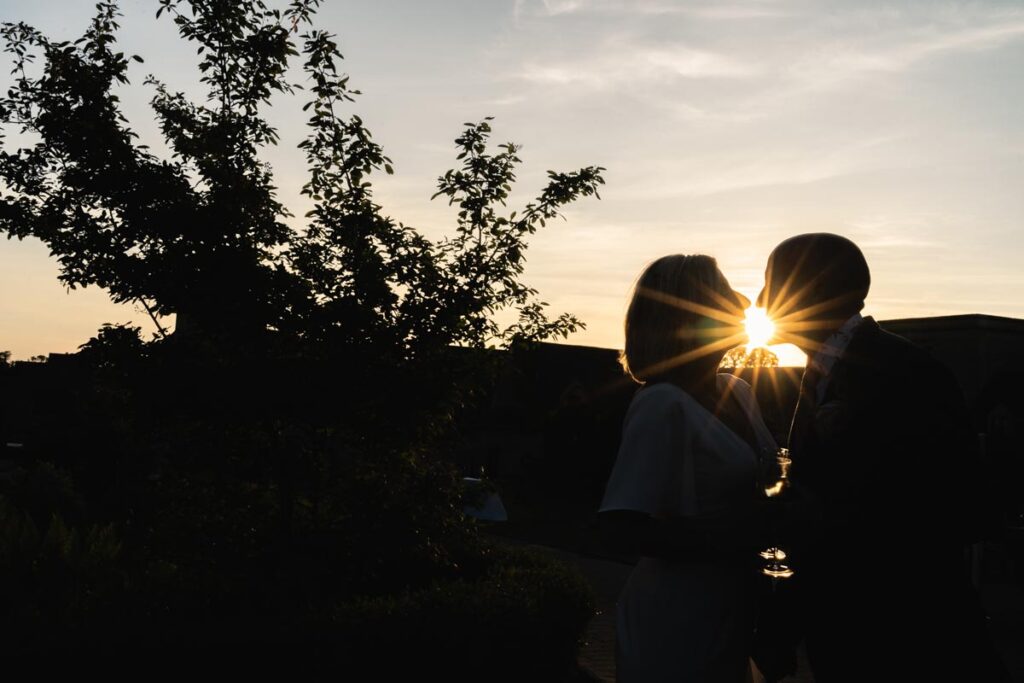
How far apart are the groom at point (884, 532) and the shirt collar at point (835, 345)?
0.04 meters

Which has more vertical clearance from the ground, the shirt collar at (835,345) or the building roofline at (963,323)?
the building roofline at (963,323)

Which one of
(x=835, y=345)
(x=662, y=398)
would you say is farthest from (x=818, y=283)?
(x=662, y=398)

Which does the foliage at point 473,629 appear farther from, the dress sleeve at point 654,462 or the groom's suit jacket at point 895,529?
the groom's suit jacket at point 895,529

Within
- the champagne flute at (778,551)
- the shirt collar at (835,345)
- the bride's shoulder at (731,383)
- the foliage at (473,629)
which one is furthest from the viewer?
the foliage at (473,629)

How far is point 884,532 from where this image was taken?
270 cm

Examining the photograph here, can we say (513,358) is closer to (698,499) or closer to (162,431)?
(162,431)

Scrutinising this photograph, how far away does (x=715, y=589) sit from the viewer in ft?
9.44

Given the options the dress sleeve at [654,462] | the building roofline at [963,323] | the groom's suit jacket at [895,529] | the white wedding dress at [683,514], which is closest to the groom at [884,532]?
the groom's suit jacket at [895,529]

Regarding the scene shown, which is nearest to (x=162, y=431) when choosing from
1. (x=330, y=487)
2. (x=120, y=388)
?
(x=120, y=388)

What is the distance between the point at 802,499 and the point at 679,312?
24.2 inches

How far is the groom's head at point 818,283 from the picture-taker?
116 inches

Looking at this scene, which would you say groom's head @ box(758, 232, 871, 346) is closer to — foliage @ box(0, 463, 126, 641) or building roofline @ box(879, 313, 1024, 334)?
foliage @ box(0, 463, 126, 641)

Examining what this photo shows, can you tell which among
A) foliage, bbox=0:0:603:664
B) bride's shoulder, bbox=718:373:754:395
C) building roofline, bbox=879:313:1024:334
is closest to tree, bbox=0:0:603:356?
foliage, bbox=0:0:603:664

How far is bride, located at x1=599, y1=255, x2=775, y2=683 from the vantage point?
9.33 feet
